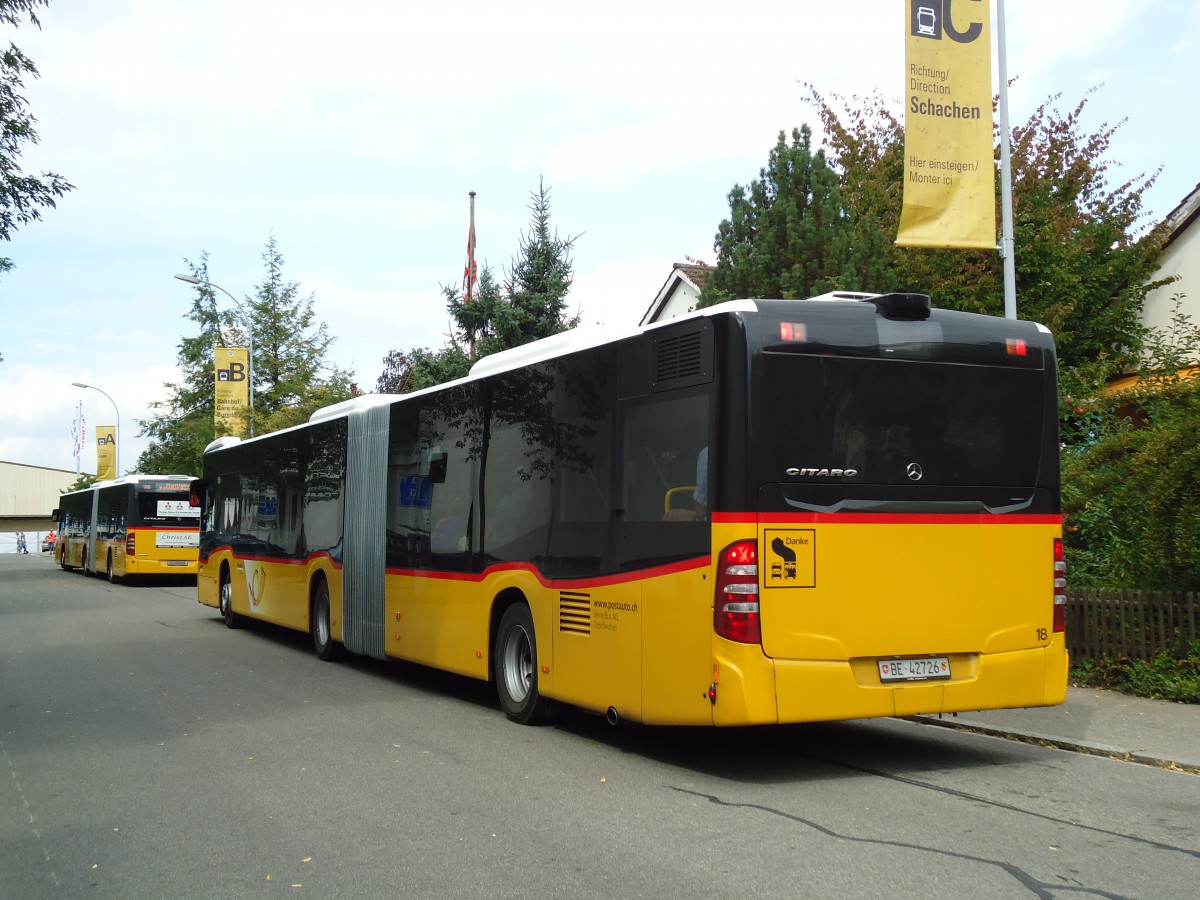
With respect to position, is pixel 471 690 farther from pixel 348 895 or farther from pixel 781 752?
pixel 348 895

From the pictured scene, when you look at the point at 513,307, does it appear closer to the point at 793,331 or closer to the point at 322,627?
the point at 322,627

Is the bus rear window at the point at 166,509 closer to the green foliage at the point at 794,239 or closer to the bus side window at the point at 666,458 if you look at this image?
the green foliage at the point at 794,239

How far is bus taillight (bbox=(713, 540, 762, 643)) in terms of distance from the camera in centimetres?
721

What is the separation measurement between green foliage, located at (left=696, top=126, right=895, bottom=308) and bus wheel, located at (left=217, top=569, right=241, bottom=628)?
9.31m

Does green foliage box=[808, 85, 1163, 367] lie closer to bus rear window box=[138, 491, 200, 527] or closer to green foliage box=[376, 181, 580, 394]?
green foliage box=[376, 181, 580, 394]

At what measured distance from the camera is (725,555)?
286 inches

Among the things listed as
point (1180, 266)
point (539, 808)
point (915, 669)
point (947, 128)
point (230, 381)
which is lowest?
point (539, 808)

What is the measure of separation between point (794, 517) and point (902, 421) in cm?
106

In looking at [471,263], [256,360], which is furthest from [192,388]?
[471,263]

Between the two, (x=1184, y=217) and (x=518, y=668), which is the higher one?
(x=1184, y=217)

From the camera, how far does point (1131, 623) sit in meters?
11.0

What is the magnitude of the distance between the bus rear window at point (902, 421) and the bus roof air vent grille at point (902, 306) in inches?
12.8

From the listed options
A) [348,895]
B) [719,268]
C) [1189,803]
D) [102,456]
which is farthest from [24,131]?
[102,456]

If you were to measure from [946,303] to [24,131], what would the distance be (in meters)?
14.4
